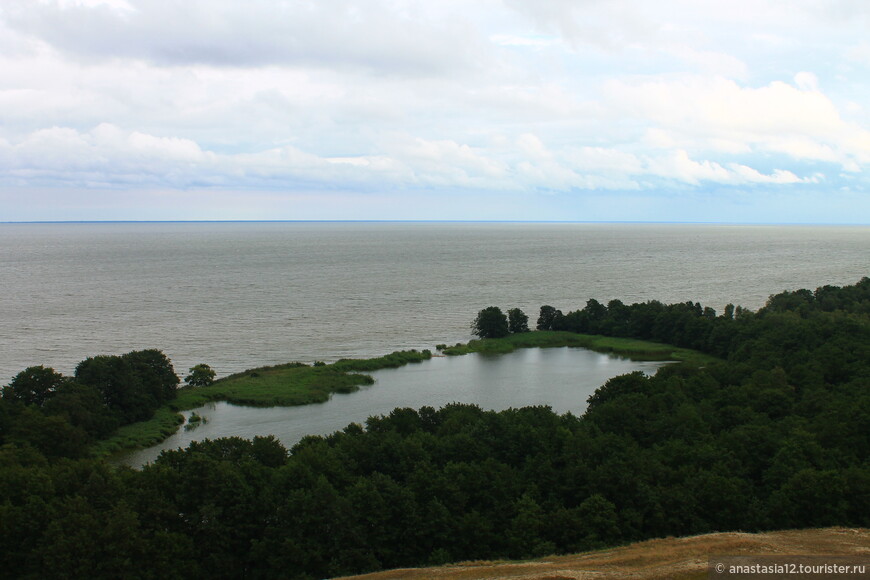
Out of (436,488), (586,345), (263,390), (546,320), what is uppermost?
(546,320)

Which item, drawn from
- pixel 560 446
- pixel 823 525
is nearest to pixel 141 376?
pixel 560 446

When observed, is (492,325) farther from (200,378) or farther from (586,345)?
(200,378)

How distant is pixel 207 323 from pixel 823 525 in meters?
92.9

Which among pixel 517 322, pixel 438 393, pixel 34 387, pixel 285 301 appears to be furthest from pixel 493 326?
pixel 34 387

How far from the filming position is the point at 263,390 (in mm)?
67688

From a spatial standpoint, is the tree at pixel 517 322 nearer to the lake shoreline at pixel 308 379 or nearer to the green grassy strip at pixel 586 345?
the green grassy strip at pixel 586 345

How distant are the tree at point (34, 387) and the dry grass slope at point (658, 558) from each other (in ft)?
131

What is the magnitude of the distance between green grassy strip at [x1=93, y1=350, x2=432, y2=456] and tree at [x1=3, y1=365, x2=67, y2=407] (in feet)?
21.6

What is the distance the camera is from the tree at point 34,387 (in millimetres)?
52919

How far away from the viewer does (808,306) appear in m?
94.1

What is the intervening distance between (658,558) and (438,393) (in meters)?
43.3

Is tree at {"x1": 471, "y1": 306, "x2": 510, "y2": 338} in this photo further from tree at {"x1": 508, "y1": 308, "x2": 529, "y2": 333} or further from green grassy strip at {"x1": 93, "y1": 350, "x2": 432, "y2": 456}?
green grassy strip at {"x1": 93, "y1": 350, "x2": 432, "y2": 456}

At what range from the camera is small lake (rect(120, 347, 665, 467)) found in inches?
2237

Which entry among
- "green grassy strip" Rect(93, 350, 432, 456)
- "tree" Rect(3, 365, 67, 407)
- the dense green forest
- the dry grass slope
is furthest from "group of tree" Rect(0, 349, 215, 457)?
the dry grass slope
